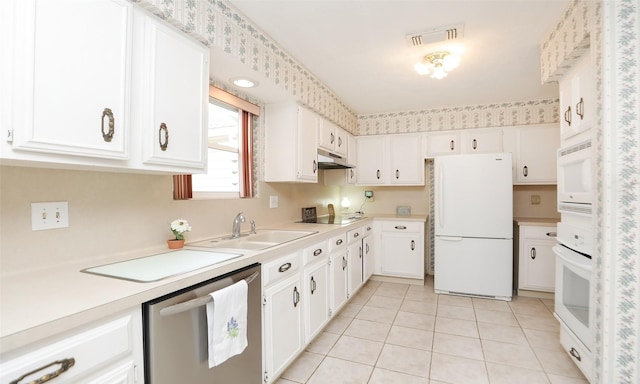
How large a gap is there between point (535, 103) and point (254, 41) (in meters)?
3.31

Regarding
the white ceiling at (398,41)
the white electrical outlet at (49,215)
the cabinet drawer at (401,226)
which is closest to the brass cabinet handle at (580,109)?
the white ceiling at (398,41)

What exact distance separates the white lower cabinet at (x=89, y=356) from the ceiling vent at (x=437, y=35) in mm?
2183

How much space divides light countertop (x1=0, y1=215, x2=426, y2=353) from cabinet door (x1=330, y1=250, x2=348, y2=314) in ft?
4.31

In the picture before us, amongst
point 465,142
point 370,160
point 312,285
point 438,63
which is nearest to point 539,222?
point 465,142

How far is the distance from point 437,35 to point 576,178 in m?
1.25

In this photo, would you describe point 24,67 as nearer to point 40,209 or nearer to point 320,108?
point 40,209

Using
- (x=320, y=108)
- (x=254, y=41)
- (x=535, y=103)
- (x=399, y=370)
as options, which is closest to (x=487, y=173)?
(x=535, y=103)

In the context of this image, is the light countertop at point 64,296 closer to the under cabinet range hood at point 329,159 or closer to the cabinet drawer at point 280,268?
the cabinet drawer at point 280,268

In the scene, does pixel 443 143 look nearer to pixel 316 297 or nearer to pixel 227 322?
pixel 316 297

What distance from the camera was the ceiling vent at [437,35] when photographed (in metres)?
1.97

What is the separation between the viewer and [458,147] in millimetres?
3818

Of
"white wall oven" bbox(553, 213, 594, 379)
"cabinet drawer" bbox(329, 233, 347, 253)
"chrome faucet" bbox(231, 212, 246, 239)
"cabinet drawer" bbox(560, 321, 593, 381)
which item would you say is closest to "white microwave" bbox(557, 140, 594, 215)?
"white wall oven" bbox(553, 213, 594, 379)

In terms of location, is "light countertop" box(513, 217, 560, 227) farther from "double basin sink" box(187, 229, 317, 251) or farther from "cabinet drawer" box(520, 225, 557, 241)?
"double basin sink" box(187, 229, 317, 251)

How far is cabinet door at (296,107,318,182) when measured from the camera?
2643 millimetres
